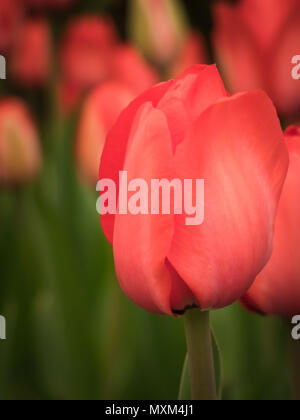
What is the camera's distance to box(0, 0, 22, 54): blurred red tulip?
57cm

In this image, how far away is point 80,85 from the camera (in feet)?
2.27

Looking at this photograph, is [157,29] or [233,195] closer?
[233,195]

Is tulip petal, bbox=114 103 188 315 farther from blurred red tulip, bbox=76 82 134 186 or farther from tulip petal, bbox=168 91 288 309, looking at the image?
blurred red tulip, bbox=76 82 134 186

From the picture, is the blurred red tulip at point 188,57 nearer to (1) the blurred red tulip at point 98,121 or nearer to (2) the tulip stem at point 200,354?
(1) the blurred red tulip at point 98,121

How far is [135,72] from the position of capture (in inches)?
21.6

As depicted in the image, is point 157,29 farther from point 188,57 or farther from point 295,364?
point 295,364

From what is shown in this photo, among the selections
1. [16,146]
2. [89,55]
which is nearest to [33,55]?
[89,55]

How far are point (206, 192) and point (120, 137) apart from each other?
4 centimetres

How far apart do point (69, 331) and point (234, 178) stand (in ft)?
1.01

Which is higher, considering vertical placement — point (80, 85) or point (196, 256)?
point (80, 85)

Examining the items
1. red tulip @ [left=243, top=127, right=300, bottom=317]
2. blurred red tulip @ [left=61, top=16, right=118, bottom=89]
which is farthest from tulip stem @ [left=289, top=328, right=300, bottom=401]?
blurred red tulip @ [left=61, top=16, right=118, bottom=89]
